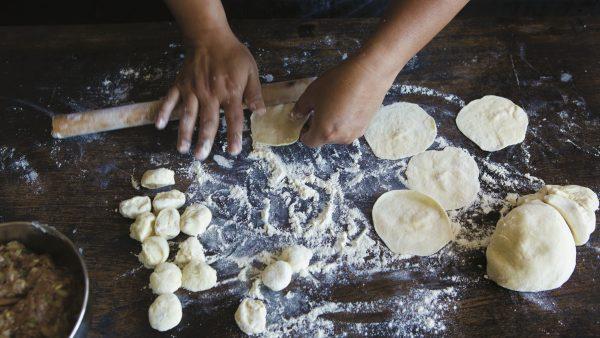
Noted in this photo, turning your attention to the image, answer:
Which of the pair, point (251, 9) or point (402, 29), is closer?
point (402, 29)

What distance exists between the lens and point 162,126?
1550 mm

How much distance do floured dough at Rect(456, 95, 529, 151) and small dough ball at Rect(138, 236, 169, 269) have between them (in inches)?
42.4

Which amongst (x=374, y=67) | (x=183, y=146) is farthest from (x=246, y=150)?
(x=374, y=67)

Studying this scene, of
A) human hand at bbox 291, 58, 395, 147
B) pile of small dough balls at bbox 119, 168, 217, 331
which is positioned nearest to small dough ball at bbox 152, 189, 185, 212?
pile of small dough balls at bbox 119, 168, 217, 331

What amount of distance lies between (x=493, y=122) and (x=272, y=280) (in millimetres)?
956

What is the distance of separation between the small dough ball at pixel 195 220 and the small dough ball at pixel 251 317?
0.27 meters

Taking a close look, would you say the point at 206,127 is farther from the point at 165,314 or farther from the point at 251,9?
the point at 251,9

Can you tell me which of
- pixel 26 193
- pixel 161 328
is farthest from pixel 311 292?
pixel 26 193

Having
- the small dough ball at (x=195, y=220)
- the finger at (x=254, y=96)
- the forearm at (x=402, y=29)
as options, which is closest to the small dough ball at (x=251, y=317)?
the small dough ball at (x=195, y=220)

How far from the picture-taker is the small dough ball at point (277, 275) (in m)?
1.34

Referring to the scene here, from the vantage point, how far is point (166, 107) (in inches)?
61.4

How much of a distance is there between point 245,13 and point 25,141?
107 centimetres

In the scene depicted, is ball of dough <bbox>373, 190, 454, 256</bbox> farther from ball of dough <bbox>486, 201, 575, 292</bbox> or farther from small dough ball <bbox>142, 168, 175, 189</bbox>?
small dough ball <bbox>142, 168, 175, 189</bbox>

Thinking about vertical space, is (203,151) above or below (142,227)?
above
